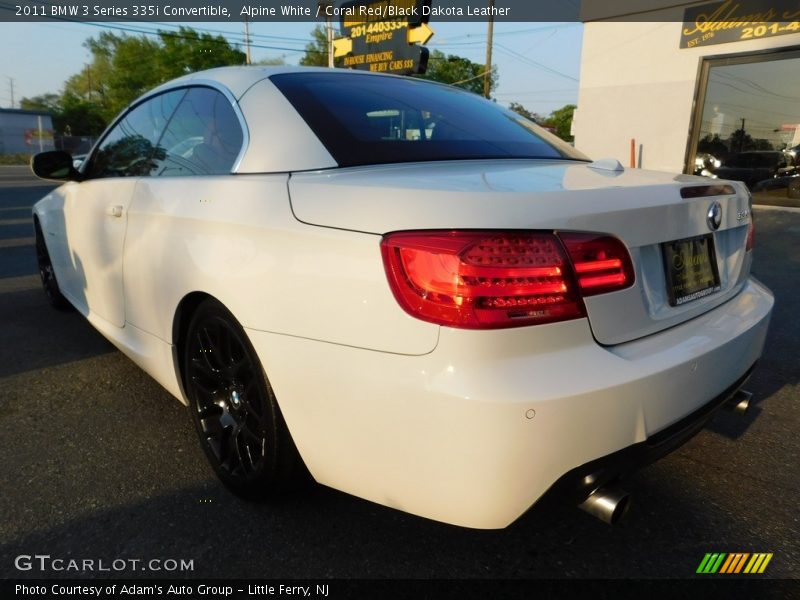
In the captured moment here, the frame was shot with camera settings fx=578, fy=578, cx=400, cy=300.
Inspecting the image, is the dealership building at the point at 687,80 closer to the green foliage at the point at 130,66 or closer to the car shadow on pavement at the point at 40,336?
the car shadow on pavement at the point at 40,336

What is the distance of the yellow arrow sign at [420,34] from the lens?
42.6ft

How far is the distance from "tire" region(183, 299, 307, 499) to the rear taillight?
2.20 ft

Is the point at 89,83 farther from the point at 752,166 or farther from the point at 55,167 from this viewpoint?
the point at 55,167

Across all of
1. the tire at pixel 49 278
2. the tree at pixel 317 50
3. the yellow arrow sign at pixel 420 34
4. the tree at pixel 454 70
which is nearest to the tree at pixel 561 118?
the tree at pixel 454 70

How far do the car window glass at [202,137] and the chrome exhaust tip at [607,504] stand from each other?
164cm

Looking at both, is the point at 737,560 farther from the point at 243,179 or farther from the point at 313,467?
the point at 243,179

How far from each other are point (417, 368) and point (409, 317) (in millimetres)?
124

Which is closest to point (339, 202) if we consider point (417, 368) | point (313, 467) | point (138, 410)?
point (417, 368)

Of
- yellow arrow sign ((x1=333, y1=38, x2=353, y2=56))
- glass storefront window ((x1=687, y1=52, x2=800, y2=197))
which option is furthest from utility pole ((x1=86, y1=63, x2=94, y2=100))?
glass storefront window ((x1=687, y1=52, x2=800, y2=197))

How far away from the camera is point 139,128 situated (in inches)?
119

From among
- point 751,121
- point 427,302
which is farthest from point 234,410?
point 751,121

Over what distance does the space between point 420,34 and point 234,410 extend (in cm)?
1278

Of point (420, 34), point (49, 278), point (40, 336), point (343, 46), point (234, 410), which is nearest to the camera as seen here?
point (234, 410)

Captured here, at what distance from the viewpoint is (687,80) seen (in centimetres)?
1091
